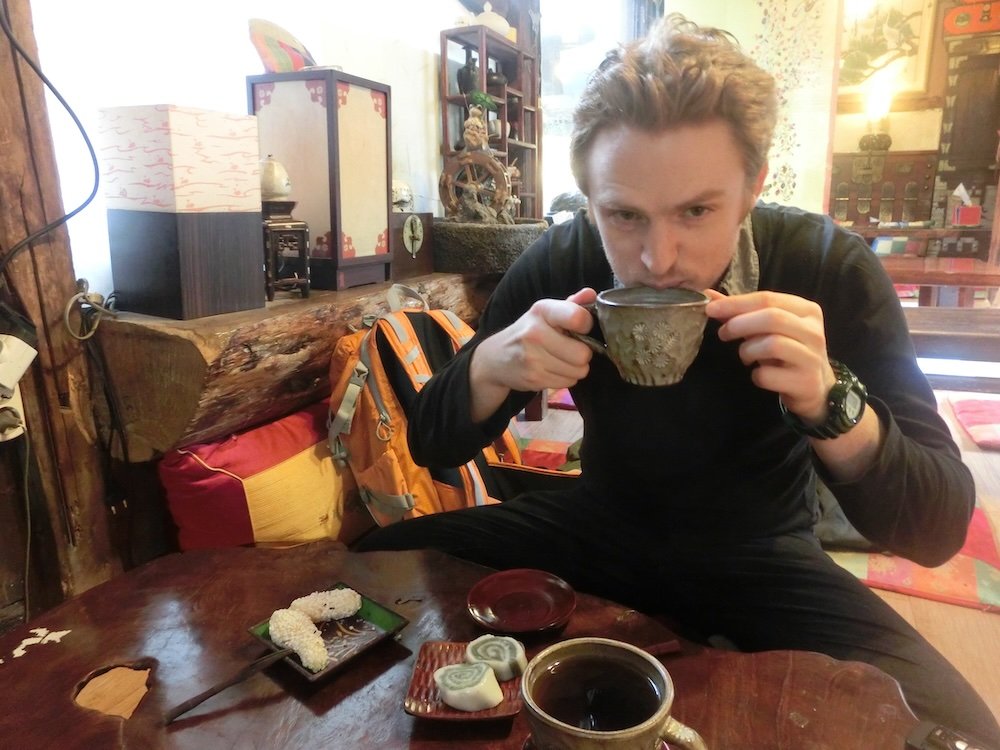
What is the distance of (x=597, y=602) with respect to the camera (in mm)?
953

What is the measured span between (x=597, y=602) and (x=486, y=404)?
0.37 metres

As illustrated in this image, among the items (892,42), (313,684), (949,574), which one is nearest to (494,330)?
(313,684)

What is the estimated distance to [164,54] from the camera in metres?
1.76

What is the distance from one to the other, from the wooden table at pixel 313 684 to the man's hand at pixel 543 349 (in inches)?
11.7

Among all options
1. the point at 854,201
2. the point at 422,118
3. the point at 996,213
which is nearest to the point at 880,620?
the point at 422,118

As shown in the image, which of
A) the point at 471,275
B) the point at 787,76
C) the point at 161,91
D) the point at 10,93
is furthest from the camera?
the point at 787,76

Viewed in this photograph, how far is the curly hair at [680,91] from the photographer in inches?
37.4

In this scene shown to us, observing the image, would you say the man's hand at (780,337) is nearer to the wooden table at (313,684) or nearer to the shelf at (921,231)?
the wooden table at (313,684)

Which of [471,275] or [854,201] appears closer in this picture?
[471,275]

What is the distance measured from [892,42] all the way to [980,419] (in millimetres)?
5793

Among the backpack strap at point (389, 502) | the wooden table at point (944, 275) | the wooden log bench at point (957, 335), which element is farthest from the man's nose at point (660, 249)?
the wooden table at point (944, 275)

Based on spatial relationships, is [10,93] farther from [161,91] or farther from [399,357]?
[399,357]

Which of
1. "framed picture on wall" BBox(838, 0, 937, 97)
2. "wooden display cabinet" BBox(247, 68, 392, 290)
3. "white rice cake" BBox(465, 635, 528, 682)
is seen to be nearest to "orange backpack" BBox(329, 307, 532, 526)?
"wooden display cabinet" BBox(247, 68, 392, 290)

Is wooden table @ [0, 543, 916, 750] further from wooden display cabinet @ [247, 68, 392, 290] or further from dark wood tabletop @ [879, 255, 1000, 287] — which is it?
dark wood tabletop @ [879, 255, 1000, 287]
